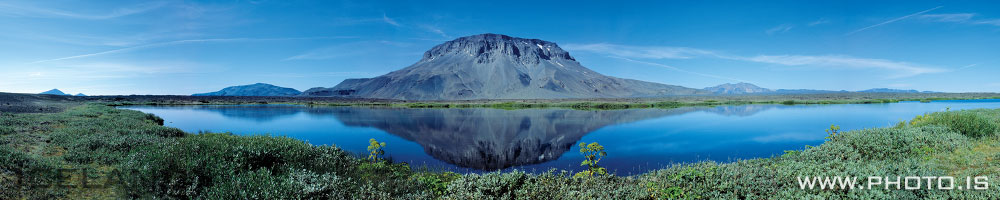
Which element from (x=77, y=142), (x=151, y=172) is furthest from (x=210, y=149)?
(x=77, y=142)

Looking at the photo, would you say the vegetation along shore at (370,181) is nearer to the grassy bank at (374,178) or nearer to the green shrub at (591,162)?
the grassy bank at (374,178)

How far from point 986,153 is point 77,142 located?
2558cm

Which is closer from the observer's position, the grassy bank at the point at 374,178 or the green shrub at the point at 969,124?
the grassy bank at the point at 374,178

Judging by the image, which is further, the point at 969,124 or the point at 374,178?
the point at 969,124

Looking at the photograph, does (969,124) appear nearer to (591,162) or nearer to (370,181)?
(591,162)

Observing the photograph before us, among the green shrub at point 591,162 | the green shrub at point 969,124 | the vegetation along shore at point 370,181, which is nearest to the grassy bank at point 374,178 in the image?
the vegetation along shore at point 370,181

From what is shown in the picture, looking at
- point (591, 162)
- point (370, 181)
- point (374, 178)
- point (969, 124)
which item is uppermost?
point (969, 124)

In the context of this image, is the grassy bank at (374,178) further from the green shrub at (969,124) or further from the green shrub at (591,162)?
the green shrub at (969,124)

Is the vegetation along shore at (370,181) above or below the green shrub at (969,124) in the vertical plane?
below

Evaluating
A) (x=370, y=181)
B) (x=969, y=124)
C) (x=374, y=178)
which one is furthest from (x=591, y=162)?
(x=969, y=124)

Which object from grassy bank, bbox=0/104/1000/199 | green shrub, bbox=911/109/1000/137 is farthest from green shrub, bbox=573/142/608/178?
green shrub, bbox=911/109/1000/137

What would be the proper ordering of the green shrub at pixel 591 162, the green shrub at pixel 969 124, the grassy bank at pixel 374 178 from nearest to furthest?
the grassy bank at pixel 374 178 → the green shrub at pixel 591 162 → the green shrub at pixel 969 124

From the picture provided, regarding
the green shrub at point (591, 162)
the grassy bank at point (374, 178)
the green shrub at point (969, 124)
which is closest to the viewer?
the grassy bank at point (374, 178)

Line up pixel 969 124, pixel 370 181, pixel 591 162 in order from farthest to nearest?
pixel 969 124 < pixel 591 162 < pixel 370 181
